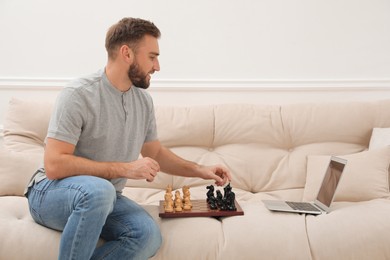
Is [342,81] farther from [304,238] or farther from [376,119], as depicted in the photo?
[304,238]

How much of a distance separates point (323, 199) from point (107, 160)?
0.99 meters

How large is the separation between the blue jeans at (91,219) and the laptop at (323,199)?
0.60m

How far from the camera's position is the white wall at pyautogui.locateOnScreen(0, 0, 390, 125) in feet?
9.67

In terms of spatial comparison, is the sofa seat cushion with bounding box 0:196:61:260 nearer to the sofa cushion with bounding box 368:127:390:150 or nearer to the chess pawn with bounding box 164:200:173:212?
the chess pawn with bounding box 164:200:173:212

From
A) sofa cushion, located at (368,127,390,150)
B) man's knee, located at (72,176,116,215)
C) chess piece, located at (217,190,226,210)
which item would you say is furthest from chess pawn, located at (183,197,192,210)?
sofa cushion, located at (368,127,390,150)

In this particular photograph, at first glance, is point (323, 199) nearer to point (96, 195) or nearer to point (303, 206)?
point (303, 206)

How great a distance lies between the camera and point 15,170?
223cm

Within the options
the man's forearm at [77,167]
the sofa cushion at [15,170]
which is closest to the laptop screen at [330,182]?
the man's forearm at [77,167]

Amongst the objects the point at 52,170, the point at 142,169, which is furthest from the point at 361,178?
the point at 52,170

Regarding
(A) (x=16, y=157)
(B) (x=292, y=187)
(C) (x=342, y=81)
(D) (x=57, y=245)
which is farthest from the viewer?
(C) (x=342, y=81)

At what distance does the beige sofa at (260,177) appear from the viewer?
1.70m

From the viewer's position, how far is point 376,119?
2.52 meters

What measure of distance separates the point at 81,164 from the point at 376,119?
1632 millimetres

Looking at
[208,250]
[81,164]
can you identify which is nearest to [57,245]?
→ [81,164]
